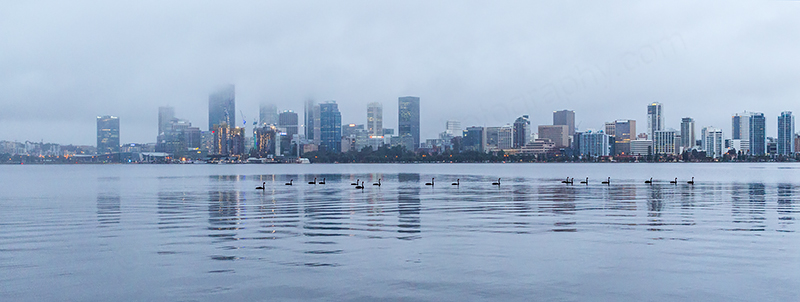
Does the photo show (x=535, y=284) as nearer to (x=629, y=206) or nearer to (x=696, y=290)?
(x=696, y=290)

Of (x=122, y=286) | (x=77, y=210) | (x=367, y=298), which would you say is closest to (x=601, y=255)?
(x=367, y=298)

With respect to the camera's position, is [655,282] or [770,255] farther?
[770,255]

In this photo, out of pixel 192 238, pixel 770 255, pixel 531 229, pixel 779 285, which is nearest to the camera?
pixel 779 285

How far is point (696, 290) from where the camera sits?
17.5 metres

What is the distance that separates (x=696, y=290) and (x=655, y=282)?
4.39 feet

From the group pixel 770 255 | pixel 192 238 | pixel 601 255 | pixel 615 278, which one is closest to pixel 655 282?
pixel 615 278

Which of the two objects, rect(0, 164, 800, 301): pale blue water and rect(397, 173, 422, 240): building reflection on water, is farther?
rect(397, 173, 422, 240): building reflection on water

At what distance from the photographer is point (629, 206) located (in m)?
48.0

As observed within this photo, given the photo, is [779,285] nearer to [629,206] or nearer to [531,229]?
[531,229]

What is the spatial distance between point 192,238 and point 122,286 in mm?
10720

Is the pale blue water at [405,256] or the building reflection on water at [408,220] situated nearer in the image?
the pale blue water at [405,256]

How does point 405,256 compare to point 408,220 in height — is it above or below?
above

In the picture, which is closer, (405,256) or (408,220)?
(405,256)

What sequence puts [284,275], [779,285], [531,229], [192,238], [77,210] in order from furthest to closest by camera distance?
1. [77,210]
2. [531,229]
3. [192,238]
4. [284,275]
5. [779,285]
